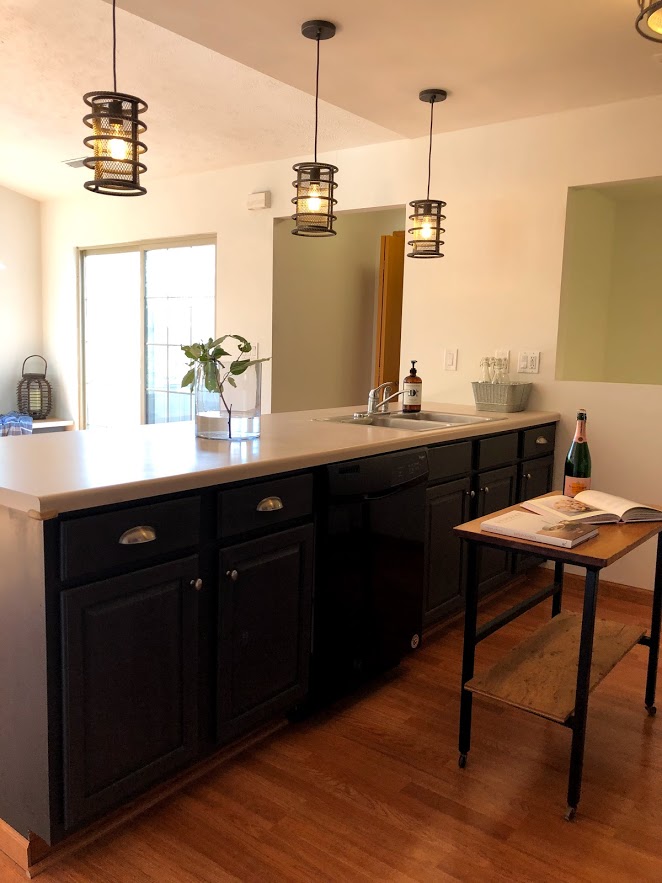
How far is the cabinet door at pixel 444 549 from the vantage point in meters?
2.86

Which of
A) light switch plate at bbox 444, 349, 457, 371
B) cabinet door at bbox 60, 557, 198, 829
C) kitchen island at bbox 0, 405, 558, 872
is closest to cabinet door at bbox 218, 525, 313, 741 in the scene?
kitchen island at bbox 0, 405, 558, 872

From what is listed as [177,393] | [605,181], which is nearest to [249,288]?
[177,393]

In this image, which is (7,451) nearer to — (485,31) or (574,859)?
(574,859)

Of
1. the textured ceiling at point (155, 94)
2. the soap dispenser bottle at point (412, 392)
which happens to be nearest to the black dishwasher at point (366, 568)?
the soap dispenser bottle at point (412, 392)

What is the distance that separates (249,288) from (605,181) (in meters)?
2.38

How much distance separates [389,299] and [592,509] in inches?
128

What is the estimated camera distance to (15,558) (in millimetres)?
1572

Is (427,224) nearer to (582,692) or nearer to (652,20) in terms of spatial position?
(652,20)

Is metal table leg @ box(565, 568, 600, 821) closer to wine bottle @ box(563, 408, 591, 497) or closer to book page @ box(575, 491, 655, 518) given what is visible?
book page @ box(575, 491, 655, 518)

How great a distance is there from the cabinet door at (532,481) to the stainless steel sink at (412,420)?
326mm

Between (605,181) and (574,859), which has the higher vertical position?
(605,181)

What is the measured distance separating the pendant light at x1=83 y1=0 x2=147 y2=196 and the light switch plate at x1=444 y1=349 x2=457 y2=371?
2.40 m

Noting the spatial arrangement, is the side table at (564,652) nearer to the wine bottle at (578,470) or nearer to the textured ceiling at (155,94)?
the wine bottle at (578,470)

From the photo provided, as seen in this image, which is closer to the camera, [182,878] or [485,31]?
[182,878]
